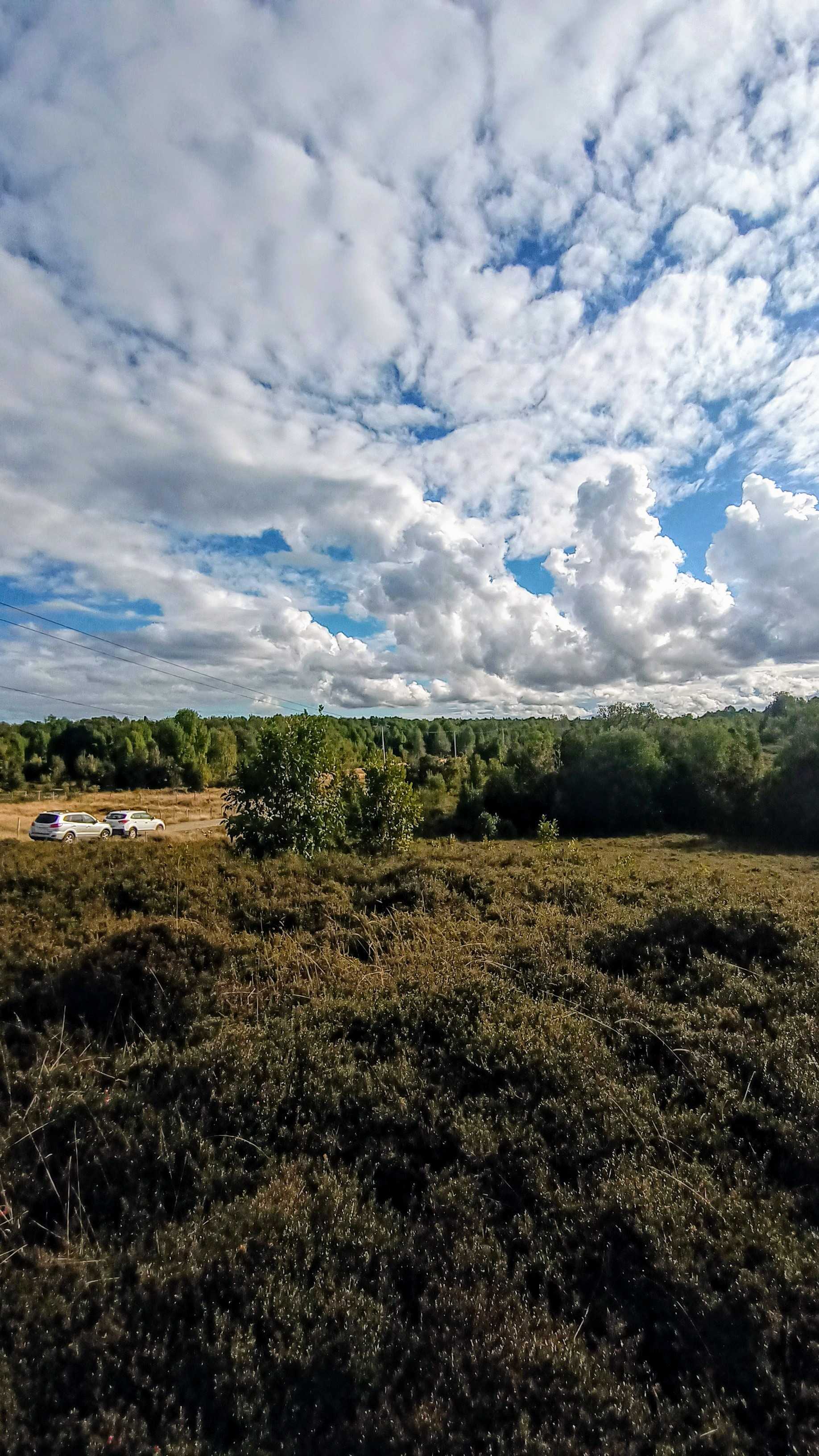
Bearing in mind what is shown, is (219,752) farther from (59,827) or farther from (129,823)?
(59,827)

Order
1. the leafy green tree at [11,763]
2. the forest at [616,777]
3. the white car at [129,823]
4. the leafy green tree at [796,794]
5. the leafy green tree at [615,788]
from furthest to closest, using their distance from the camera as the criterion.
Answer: the leafy green tree at [11,763] → the leafy green tree at [615,788] → the forest at [616,777] → the leafy green tree at [796,794] → the white car at [129,823]

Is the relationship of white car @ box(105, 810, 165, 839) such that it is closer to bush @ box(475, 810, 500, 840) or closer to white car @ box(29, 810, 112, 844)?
white car @ box(29, 810, 112, 844)

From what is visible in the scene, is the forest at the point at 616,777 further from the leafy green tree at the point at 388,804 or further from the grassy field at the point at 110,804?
the leafy green tree at the point at 388,804

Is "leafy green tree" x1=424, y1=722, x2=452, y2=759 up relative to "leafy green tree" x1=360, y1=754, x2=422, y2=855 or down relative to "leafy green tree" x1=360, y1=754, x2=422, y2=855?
up

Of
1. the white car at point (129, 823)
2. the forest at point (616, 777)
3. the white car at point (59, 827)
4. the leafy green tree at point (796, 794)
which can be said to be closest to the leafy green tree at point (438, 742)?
the forest at point (616, 777)

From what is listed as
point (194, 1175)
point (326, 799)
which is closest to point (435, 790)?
point (326, 799)

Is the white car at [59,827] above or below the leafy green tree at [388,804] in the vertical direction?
below

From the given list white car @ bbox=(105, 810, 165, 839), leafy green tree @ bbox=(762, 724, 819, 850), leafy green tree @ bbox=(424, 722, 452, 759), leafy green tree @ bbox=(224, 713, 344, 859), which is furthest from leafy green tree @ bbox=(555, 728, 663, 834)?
leafy green tree @ bbox=(424, 722, 452, 759)
